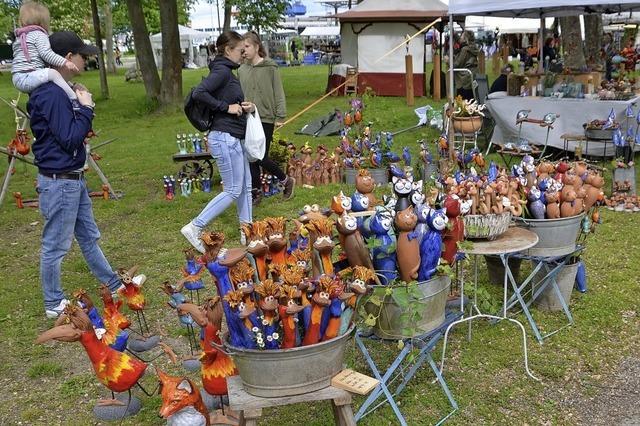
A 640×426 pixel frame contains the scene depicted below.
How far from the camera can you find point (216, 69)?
16.5 feet

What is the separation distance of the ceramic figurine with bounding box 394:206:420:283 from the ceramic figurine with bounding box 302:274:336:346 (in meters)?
0.52

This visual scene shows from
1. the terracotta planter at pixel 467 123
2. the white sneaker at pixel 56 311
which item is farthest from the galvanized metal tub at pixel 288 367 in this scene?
the terracotta planter at pixel 467 123

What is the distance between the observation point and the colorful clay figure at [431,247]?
2.93 metres

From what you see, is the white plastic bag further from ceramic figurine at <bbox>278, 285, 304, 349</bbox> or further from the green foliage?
the green foliage

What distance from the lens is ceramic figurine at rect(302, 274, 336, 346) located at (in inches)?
94.9

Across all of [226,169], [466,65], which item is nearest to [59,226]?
[226,169]

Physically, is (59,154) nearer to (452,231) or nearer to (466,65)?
(452,231)

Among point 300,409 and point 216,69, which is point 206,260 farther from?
point 216,69

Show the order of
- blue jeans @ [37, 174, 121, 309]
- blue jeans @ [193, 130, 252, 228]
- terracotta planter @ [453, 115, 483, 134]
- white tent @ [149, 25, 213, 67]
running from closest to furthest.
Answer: blue jeans @ [37, 174, 121, 309] → blue jeans @ [193, 130, 252, 228] → terracotta planter @ [453, 115, 483, 134] → white tent @ [149, 25, 213, 67]

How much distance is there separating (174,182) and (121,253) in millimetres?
2140

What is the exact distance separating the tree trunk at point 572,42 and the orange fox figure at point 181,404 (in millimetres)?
10013

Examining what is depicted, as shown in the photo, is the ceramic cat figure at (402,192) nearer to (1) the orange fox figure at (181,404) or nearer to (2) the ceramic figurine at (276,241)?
(2) the ceramic figurine at (276,241)

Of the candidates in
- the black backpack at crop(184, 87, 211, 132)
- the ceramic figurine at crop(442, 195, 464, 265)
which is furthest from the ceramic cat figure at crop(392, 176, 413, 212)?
the black backpack at crop(184, 87, 211, 132)

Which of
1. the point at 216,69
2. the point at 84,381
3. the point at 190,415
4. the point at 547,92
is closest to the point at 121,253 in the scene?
the point at 216,69
